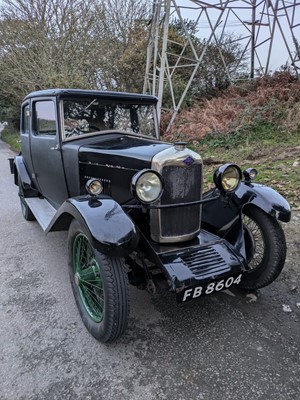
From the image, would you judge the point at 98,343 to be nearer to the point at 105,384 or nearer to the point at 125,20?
the point at 105,384

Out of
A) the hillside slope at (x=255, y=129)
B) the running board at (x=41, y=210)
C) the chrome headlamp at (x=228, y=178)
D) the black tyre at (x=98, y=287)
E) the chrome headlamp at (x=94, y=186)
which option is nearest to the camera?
the black tyre at (x=98, y=287)

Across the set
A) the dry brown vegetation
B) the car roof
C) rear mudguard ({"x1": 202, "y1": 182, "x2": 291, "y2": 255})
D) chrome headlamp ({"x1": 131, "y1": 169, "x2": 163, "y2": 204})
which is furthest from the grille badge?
the dry brown vegetation

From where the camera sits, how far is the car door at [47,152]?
323 cm

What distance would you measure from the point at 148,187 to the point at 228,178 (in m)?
0.84

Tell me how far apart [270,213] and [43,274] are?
230 cm

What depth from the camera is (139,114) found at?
349cm

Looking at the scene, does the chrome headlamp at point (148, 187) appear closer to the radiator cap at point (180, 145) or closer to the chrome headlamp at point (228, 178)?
the radiator cap at point (180, 145)

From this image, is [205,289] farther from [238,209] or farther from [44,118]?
[44,118]

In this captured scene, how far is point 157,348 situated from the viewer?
2.10 metres

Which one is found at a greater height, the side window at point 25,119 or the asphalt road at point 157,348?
the side window at point 25,119

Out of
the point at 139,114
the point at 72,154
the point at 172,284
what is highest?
the point at 139,114

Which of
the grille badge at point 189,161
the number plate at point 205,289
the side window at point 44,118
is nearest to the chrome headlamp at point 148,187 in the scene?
the grille badge at point 189,161

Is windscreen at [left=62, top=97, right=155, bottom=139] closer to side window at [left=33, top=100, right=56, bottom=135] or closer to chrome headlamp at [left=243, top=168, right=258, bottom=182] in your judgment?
side window at [left=33, top=100, right=56, bottom=135]

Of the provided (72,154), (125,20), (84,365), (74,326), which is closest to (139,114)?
(72,154)
